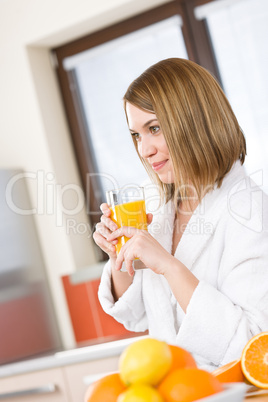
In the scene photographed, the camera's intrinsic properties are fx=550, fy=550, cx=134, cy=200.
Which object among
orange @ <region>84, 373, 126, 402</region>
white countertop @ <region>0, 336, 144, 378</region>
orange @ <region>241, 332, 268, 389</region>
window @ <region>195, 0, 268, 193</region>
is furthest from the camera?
window @ <region>195, 0, 268, 193</region>

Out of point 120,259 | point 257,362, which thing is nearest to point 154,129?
point 120,259

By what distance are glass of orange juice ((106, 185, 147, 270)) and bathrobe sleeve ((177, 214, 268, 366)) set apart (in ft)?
0.71

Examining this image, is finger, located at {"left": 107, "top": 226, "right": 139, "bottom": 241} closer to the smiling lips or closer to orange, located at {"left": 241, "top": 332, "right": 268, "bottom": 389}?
the smiling lips

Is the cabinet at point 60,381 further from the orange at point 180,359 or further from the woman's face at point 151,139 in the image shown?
the orange at point 180,359

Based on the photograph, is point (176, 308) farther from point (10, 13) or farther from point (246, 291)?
point (10, 13)

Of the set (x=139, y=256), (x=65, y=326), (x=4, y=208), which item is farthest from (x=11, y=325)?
(x=139, y=256)

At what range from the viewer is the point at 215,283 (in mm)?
1448

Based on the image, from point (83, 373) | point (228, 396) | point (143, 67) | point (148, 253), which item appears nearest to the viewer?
point (228, 396)

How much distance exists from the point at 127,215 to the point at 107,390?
0.68 m

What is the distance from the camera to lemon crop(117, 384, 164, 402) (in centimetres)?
63

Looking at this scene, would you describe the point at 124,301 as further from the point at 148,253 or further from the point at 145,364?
the point at 145,364

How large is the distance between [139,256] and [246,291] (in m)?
0.27

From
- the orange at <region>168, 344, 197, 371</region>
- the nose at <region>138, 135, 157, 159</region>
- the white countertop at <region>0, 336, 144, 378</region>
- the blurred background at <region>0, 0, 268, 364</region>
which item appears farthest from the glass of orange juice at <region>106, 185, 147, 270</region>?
the blurred background at <region>0, 0, 268, 364</region>

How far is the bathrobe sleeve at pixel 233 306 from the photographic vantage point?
123 centimetres
